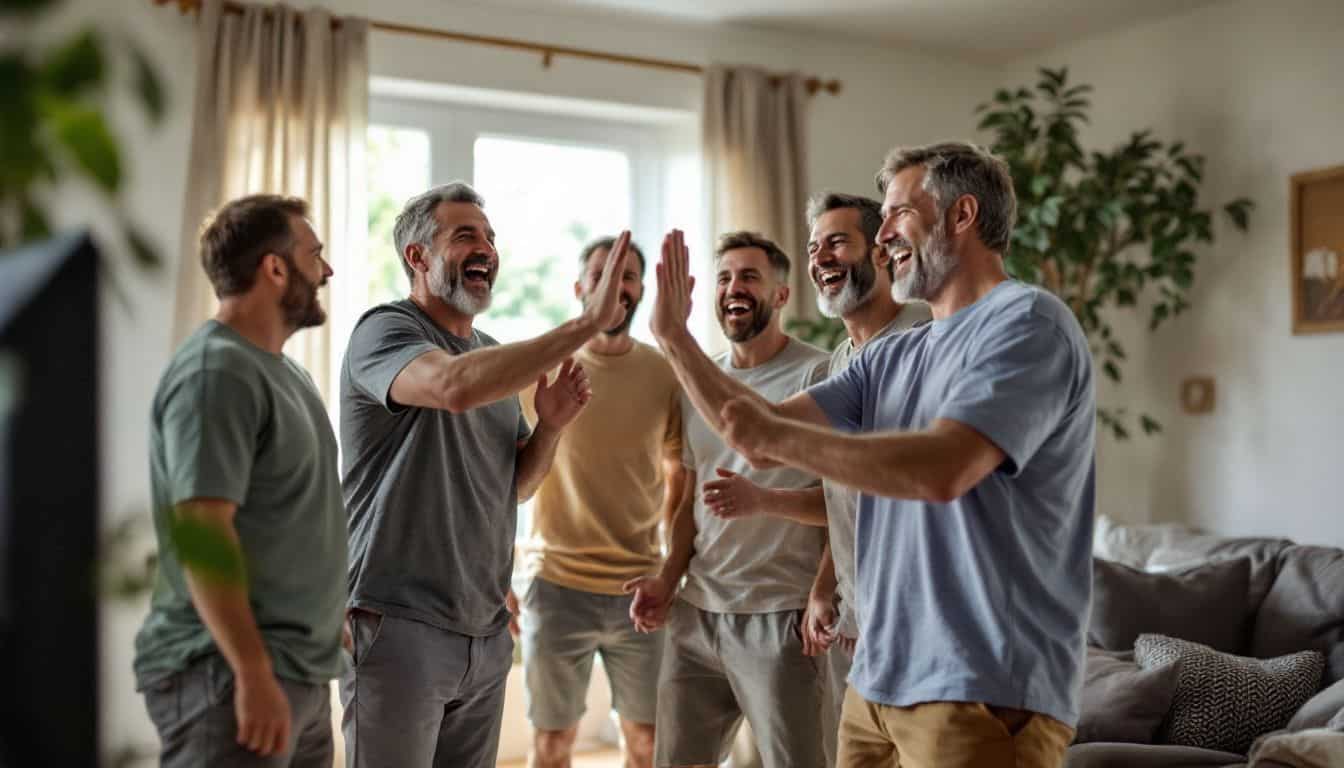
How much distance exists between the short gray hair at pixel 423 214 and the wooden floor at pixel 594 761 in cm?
261

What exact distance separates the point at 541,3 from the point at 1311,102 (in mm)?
2729

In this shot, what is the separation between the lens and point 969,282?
197 centimetres

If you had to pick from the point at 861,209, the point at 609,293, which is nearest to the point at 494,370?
the point at 609,293

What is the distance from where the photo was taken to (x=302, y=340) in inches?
167

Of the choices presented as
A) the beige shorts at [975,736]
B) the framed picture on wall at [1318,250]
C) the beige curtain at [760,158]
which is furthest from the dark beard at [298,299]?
the framed picture on wall at [1318,250]

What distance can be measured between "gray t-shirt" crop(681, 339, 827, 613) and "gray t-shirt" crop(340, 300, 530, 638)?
66cm

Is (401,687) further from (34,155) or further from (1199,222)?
(1199,222)

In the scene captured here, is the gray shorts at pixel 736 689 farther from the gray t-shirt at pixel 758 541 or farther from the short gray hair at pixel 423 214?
the short gray hair at pixel 423 214

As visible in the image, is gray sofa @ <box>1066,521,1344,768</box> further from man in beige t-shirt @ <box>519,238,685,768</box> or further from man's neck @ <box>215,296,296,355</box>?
man's neck @ <box>215,296,296,355</box>

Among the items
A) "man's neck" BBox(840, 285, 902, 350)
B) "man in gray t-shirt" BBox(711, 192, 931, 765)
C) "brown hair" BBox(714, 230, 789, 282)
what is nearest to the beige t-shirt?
"brown hair" BBox(714, 230, 789, 282)

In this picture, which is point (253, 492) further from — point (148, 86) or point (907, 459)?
point (148, 86)

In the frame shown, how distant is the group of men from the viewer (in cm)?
171

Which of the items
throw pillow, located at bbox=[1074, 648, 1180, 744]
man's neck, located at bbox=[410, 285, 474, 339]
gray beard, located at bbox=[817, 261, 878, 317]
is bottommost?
throw pillow, located at bbox=[1074, 648, 1180, 744]

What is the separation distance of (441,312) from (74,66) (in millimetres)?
2028
